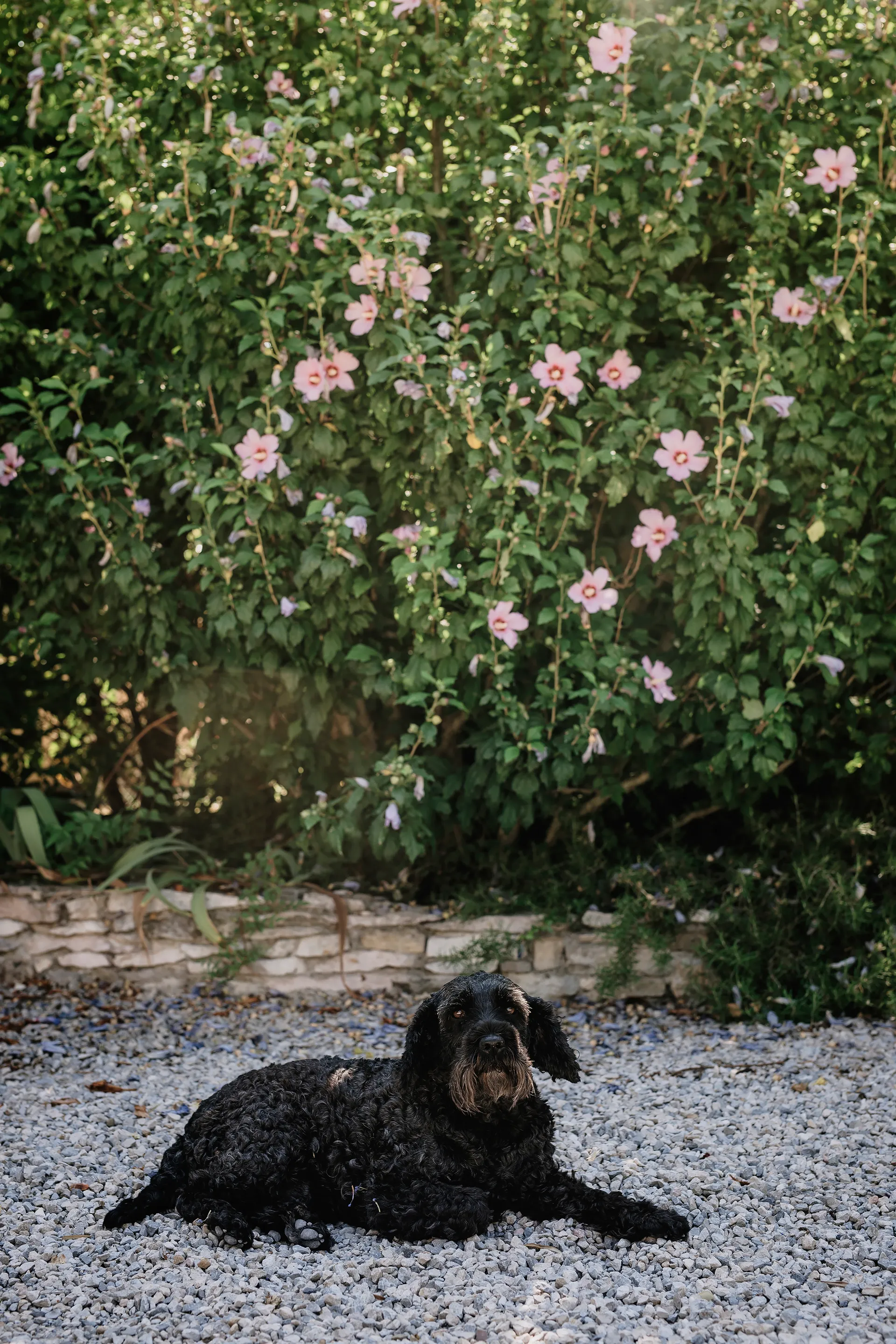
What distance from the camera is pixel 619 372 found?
15.0 feet

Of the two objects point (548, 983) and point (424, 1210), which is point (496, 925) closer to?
point (548, 983)

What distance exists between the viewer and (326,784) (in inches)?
216

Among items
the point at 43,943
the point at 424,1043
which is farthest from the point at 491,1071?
the point at 43,943

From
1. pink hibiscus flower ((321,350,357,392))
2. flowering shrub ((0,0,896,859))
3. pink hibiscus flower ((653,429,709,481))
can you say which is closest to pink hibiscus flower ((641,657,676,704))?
flowering shrub ((0,0,896,859))

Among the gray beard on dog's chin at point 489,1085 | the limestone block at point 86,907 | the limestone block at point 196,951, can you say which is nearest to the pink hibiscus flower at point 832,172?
the gray beard on dog's chin at point 489,1085

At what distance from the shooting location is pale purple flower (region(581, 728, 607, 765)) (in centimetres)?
461

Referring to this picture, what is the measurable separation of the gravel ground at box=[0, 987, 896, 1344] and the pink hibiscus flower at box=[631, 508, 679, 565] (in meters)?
1.81

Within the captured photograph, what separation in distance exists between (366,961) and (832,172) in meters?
3.51

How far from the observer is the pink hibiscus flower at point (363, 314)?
14.3 ft

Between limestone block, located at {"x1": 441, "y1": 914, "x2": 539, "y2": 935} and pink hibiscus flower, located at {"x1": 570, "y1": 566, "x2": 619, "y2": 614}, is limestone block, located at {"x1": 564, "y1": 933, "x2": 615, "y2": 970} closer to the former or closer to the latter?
limestone block, located at {"x1": 441, "y1": 914, "x2": 539, "y2": 935}

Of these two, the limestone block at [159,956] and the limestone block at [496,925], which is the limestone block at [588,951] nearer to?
the limestone block at [496,925]

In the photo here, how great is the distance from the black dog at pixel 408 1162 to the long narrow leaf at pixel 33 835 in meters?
2.68

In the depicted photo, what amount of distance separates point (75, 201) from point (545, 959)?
366 centimetres

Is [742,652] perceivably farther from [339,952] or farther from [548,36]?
Result: [548,36]
